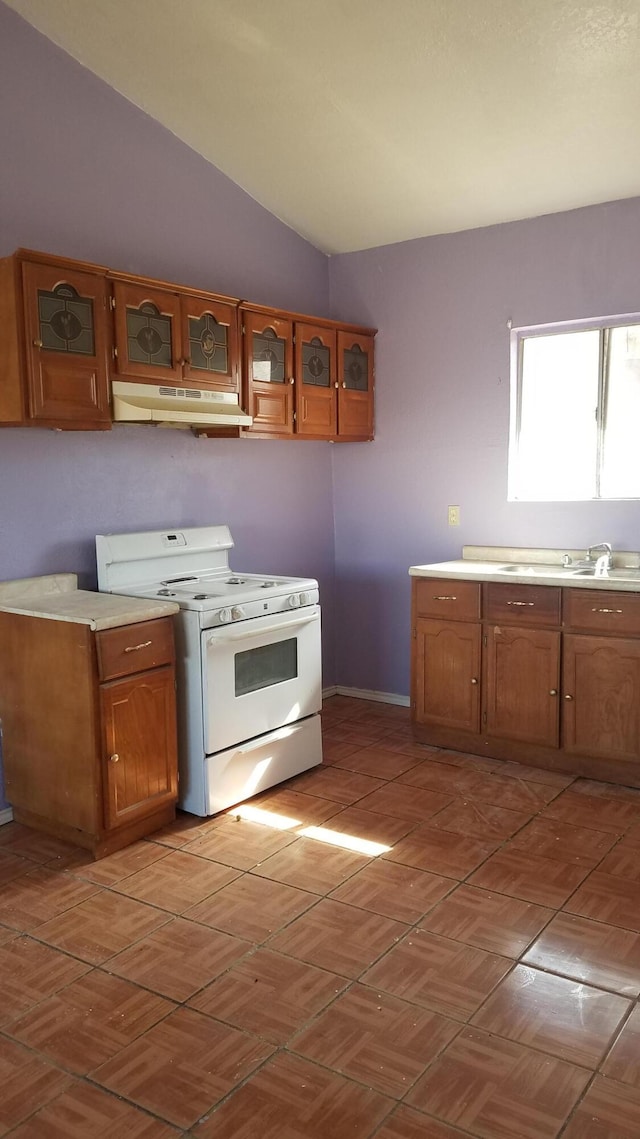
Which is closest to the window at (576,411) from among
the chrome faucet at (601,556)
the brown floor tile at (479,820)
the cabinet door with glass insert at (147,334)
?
the chrome faucet at (601,556)

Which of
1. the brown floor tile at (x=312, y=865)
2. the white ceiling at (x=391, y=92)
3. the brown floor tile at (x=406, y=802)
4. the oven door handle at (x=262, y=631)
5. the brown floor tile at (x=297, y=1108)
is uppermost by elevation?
the white ceiling at (x=391, y=92)

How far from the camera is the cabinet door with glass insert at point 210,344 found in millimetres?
3471

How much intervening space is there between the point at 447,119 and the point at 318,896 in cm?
288

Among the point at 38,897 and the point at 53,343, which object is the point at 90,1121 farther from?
the point at 53,343

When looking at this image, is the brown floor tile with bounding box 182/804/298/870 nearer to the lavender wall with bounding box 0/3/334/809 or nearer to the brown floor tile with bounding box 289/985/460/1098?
the brown floor tile with bounding box 289/985/460/1098

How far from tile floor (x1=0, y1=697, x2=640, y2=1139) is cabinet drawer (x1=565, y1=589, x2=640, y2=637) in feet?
2.25

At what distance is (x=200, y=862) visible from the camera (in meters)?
2.96

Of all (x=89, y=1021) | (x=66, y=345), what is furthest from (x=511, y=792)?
(x=66, y=345)

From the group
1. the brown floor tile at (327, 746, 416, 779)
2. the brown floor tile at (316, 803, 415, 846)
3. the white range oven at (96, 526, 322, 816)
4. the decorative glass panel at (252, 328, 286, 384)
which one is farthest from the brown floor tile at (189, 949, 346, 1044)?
the decorative glass panel at (252, 328, 286, 384)

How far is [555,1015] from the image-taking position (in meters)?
2.12

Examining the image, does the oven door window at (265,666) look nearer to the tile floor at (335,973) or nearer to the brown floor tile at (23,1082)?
the tile floor at (335,973)

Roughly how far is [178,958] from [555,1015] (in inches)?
39.5

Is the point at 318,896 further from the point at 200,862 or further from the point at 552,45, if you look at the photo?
the point at 552,45

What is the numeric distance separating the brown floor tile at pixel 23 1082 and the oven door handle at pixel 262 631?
1.51 m
